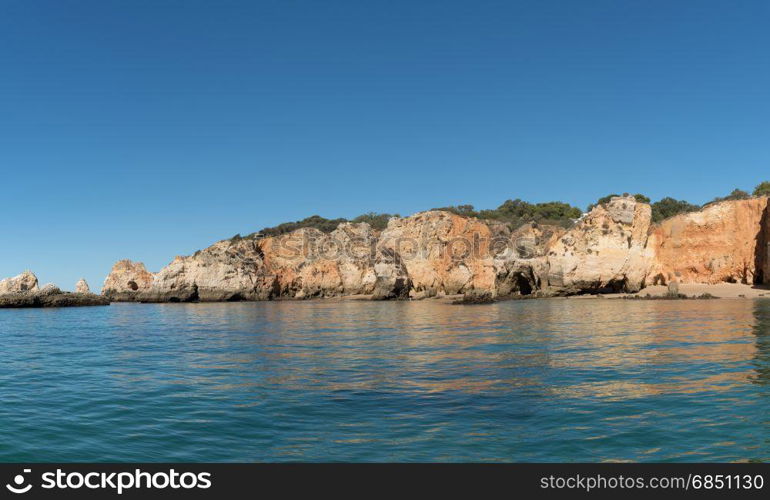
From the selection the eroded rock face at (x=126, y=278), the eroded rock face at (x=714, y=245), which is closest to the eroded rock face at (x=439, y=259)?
the eroded rock face at (x=714, y=245)

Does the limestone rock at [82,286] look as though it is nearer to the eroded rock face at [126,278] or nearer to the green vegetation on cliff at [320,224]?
the eroded rock face at [126,278]

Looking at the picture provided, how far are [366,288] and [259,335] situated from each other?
4330cm

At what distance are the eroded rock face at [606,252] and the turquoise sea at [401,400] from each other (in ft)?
102

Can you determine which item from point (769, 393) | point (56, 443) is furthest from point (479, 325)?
point (56, 443)

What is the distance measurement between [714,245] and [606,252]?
11229 mm

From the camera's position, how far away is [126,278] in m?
83.9

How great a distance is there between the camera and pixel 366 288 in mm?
67938

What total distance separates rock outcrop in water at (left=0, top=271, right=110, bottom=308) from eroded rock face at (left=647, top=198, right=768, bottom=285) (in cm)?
6305

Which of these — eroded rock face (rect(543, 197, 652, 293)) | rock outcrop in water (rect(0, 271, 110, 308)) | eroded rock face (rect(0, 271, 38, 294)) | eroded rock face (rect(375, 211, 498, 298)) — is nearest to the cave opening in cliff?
eroded rock face (rect(375, 211, 498, 298))

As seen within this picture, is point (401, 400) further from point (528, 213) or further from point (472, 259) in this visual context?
point (528, 213)
